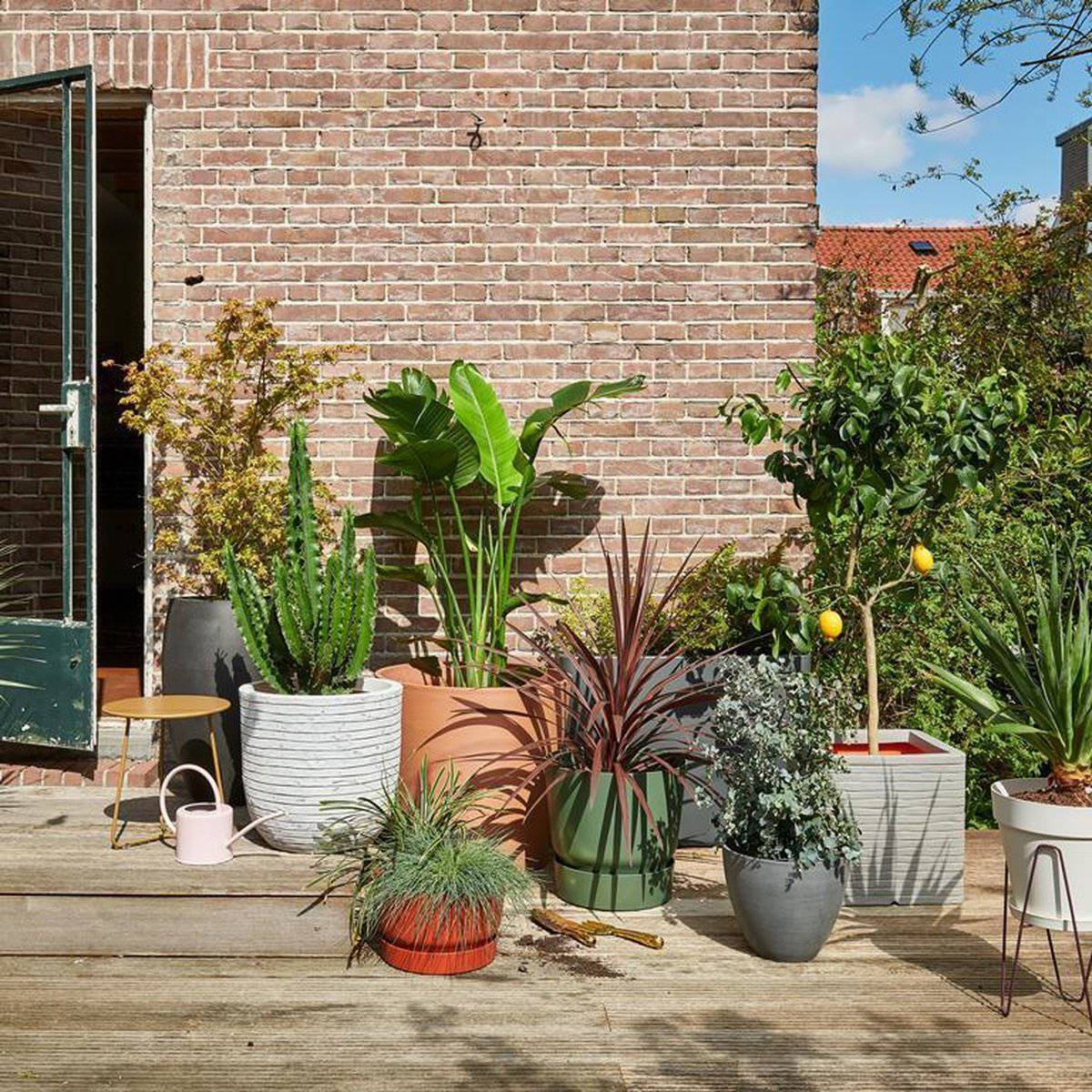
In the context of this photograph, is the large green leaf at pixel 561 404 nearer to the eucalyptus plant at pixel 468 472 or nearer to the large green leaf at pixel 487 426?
the eucalyptus plant at pixel 468 472

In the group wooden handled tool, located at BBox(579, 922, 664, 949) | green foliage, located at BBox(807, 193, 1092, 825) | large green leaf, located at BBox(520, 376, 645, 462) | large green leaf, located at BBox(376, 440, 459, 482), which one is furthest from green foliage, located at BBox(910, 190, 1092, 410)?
wooden handled tool, located at BBox(579, 922, 664, 949)

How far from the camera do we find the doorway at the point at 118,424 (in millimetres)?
8406

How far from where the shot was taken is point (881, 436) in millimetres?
4164

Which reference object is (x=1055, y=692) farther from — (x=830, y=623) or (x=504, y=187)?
(x=504, y=187)

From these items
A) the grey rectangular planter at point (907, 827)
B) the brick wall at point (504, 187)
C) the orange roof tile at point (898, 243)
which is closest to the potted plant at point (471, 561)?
the brick wall at point (504, 187)

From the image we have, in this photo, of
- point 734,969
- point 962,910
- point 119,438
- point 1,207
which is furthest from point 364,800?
point 119,438

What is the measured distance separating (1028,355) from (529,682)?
150 inches

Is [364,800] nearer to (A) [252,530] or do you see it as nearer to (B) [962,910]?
(A) [252,530]

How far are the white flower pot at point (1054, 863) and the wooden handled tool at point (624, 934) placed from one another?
3.39 feet

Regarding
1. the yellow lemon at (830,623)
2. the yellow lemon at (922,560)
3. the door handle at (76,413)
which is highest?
the door handle at (76,413)

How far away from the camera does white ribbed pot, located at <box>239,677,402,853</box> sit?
4043 millimetres

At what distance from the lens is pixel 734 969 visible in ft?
11.7

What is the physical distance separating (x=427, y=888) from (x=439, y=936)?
15cm

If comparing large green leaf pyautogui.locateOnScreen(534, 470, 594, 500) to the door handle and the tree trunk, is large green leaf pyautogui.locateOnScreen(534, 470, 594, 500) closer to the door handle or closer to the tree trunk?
the tree trunk
